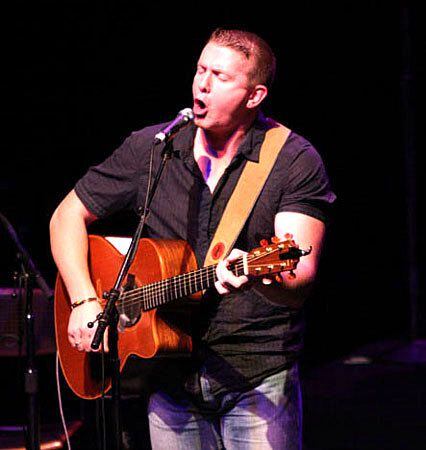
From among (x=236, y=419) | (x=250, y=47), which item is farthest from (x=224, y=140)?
(x=236, y=419)

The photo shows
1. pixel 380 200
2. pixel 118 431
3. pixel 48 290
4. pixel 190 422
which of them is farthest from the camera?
pixel 380 200

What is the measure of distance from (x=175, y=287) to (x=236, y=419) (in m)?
0.52

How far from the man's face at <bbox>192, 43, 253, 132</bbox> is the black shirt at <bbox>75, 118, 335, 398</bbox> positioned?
0.13m

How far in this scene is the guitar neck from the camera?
2.89 meters

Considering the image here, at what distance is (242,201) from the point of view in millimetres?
3109

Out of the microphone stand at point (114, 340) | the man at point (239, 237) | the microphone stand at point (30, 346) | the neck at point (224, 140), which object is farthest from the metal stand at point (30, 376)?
the neck at point (224, 140)

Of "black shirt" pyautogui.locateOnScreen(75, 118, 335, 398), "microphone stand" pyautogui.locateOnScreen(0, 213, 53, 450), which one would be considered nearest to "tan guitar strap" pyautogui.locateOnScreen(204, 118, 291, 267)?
"black shirt" pyautogui.locateOnScreen(75, 118, 335, 398)

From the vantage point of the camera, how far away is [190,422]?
3188 millimetres

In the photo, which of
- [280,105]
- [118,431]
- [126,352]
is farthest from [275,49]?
[118,431]

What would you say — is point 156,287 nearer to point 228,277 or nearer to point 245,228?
point 245,228

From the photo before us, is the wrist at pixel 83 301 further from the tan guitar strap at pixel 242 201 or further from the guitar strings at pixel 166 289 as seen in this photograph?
the tan guitar strap at pixel 242 201

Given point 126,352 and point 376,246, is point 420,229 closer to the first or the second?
point 376,246

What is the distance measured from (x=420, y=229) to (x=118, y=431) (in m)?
5.14

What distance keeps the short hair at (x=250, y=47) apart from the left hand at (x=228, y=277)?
782 millimetres
